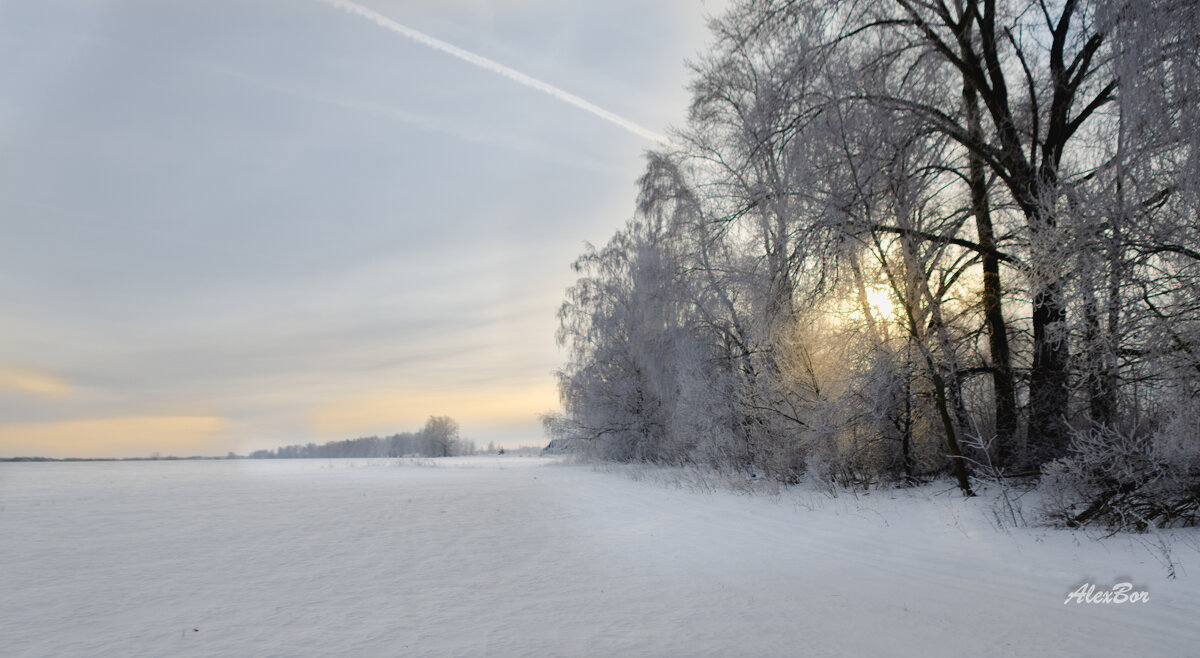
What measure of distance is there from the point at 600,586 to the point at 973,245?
770cm

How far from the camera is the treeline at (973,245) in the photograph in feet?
18.9

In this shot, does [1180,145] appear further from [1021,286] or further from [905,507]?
[905,507]

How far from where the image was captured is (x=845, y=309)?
993 centimetres

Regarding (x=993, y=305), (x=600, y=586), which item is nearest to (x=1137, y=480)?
(x=993, y=305)

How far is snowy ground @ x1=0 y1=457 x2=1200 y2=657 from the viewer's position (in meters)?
3.58

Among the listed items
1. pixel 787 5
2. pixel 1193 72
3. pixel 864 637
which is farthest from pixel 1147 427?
pixel 787 5

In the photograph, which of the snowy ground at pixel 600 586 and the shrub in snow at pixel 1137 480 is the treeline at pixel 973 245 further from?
the snowy ground at pixel 600 586

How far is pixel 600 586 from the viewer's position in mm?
5012

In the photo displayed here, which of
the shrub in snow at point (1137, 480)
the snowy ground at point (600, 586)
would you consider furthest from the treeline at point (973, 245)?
the snowy ground at point (600, 586)

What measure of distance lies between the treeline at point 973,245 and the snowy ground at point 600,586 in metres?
1.42

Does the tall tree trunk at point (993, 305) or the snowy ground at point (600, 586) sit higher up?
the tall tree trunk at point (993, 305)

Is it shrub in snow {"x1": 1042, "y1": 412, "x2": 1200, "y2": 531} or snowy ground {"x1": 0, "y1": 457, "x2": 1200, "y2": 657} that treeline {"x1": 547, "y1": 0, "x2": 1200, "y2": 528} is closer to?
shrub in snow {"x1": 1042, "y1": 412, "x2": 1200, "y2": 531}

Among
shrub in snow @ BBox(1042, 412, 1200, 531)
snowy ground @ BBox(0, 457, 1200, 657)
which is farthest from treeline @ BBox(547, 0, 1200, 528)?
snowy ground @ BBox(0, 457, 1200, 657)

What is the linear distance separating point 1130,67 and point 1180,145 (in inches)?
31.8
